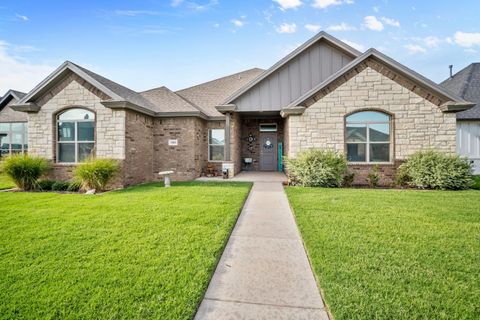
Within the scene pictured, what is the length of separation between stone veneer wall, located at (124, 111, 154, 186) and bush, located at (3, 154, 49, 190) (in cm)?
335

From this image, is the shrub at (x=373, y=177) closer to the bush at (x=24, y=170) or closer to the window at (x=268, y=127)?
the window at (x=268, y=127)

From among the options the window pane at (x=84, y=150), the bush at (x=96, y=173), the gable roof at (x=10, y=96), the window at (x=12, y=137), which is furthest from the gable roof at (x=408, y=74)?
the gable roof at (x=10, y=96)

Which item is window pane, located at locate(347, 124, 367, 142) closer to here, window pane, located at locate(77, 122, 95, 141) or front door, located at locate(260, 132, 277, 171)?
front door, located at locate(260, 132, 277, 171)

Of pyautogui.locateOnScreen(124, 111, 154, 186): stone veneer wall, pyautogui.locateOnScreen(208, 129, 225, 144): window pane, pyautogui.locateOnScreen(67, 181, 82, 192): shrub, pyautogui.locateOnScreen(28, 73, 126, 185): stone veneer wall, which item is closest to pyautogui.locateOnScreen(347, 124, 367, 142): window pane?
pyautogui.locateOnScreen(208, 129, 225, 144): window pane

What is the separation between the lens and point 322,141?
980 cm

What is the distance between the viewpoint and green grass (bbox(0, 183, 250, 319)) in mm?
2211

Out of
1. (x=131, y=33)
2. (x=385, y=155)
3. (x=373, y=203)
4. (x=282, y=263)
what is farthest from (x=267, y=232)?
(x=131, y=33)

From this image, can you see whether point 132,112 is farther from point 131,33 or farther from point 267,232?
point 267,232

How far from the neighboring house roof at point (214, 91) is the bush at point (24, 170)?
7.86 m

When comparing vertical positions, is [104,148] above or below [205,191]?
above

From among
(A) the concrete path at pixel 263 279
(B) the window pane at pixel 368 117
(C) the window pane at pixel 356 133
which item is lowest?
(A) the concrete path at pixel 263 279

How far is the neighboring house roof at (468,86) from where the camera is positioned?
515 inches

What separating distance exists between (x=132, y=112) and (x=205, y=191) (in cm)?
501

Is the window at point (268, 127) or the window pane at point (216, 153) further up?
the window at point (268, 127)
